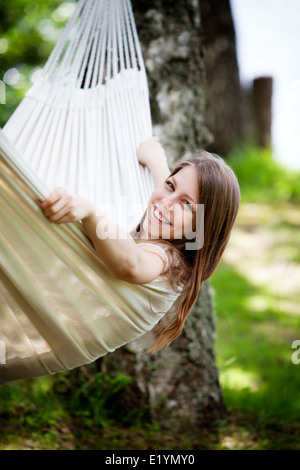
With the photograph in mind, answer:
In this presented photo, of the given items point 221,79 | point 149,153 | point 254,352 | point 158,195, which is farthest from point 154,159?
point 221,79

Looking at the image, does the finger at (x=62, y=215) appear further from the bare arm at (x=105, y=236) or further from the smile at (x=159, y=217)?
the smile at (x=159, y=217)

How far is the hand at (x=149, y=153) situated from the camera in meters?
1.44

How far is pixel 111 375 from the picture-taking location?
1.90m

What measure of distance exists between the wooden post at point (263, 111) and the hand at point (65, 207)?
4150 mm

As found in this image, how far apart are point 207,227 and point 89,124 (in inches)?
20.8

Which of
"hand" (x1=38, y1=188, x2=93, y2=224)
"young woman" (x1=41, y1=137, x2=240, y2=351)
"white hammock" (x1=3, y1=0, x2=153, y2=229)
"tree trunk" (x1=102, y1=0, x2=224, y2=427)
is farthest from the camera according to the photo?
"tree trunk" (x1=102, y1=0, x2=224, y2=427)

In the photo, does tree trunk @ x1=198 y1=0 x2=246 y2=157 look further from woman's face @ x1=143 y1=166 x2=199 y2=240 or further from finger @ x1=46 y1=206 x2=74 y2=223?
finger @ x1=46 y1=206 x2=74 y2=223

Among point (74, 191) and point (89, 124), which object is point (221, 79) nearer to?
point (89, 124)

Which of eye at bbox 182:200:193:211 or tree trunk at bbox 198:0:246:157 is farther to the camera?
tree trunk at bbox 198:0:246:157

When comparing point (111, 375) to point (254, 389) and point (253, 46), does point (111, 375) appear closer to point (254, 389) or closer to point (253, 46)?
point (254, 389)

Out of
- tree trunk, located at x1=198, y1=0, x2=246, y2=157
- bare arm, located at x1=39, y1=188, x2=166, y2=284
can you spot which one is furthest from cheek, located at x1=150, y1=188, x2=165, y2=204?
tree trunk, located at x1=198, y1=0, x2=246, y2=157

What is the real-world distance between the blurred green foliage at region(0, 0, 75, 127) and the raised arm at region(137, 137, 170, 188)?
114 inches

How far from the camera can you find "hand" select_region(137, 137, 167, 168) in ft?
4.71

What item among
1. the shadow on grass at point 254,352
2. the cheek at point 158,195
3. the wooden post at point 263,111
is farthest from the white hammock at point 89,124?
the wooden post at point 263,111
